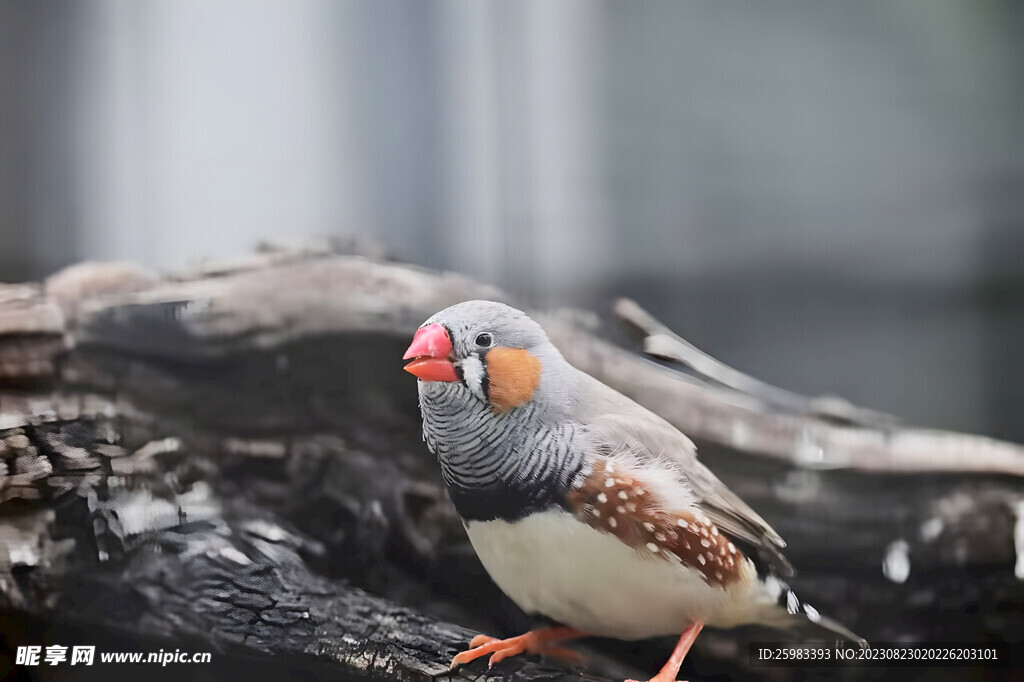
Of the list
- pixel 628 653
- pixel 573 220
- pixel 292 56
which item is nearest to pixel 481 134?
pixel 573 220

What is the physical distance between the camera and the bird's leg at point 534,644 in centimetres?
164

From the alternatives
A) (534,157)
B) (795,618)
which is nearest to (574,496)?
(795,618)

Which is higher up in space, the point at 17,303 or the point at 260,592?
the point at 17,303

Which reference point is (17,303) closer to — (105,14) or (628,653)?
(105,14)

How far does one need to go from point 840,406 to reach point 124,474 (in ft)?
4.98

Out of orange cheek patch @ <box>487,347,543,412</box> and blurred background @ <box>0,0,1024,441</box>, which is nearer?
orange cheek patch @ <box>487,347,543,412</box>

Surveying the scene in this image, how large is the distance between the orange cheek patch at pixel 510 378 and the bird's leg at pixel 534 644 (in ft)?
1.58

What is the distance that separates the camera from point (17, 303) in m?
1.68

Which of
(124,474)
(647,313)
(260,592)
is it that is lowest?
(260,592)

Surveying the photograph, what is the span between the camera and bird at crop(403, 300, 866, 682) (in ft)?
5.06

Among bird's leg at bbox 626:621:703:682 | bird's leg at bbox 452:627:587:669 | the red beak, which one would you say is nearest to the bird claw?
bird's leg at bbox 452:627:587:669

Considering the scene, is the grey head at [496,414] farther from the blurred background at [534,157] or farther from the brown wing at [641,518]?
the blurred background at [534,157]

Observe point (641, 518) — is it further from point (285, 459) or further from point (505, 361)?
point (285, 459)

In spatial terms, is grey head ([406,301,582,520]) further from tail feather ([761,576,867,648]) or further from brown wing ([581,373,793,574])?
tail feather ([761,576,867,648])
